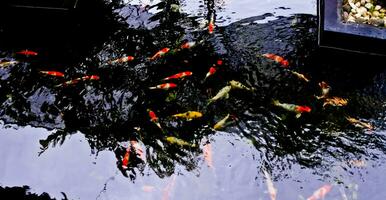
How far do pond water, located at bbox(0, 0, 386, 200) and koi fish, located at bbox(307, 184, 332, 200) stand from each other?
0.01 metres

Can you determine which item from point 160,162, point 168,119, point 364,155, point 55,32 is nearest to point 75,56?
point 55,32

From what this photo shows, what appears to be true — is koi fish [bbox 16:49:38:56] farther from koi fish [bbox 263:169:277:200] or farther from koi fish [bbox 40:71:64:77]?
koi fish [bbox 263:169:277:200]

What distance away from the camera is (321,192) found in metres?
3.14

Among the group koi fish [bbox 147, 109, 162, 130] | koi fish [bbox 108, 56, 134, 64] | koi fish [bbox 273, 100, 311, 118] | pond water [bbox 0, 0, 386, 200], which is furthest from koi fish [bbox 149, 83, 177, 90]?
koi fish [bbox 273, 100, 311, 118]

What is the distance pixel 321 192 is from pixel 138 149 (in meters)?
1.61

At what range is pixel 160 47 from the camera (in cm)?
435

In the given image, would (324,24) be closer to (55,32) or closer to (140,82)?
(140,82)

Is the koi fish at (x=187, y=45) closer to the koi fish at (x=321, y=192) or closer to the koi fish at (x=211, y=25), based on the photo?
the koi fish at (x=211, y=25)

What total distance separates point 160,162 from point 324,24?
214cm

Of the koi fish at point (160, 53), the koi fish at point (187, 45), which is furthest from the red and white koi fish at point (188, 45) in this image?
the koi fish at point (160, 53)

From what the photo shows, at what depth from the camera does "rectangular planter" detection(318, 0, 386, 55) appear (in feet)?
12.4

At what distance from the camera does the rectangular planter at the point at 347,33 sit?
3.77 metres

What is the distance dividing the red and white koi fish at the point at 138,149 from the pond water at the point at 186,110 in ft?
0.06

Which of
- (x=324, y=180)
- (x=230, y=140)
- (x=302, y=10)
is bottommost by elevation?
(x=324, y=180)
